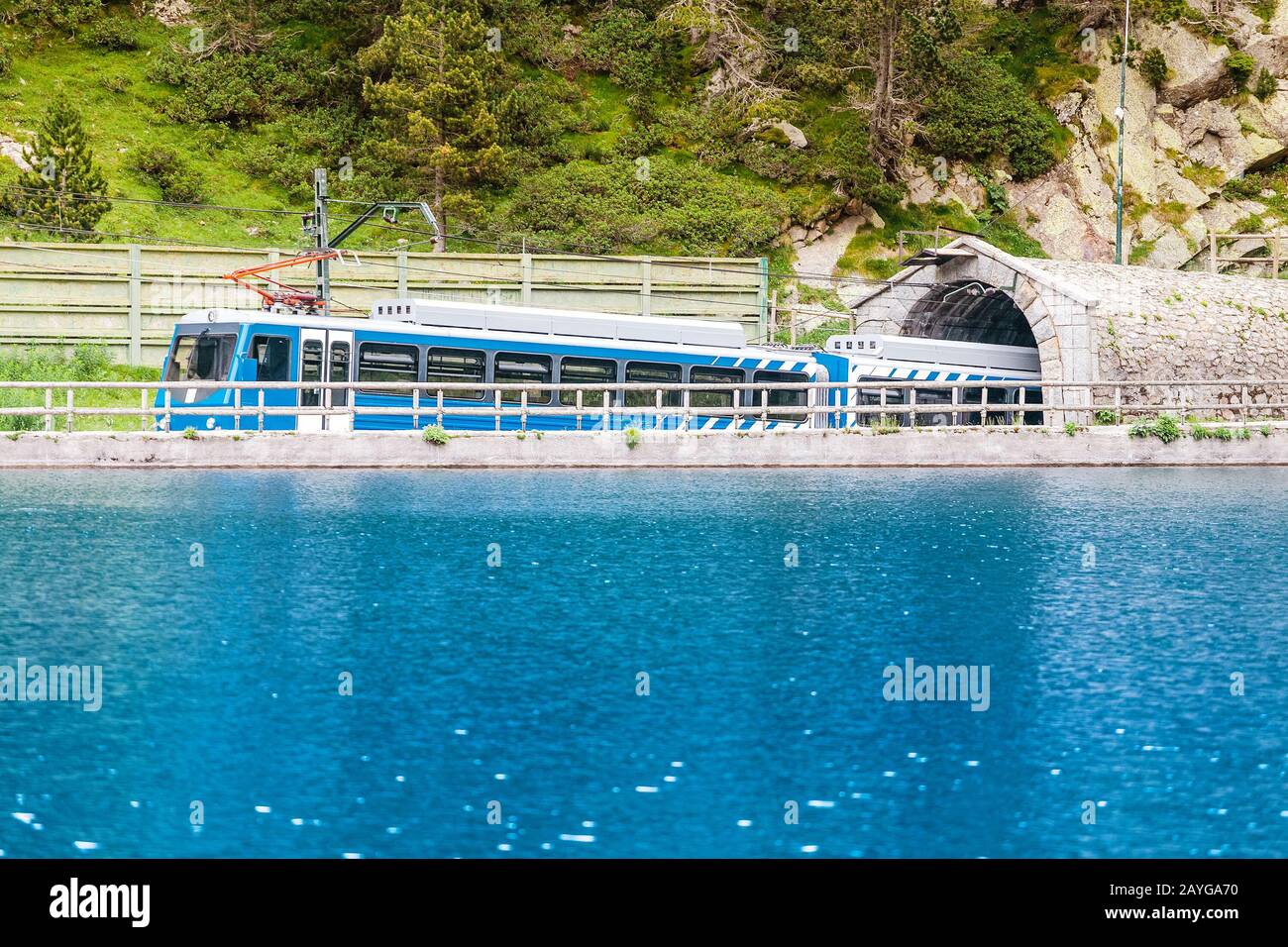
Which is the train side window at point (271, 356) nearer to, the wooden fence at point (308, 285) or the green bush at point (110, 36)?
the wooden fence at point (308, 285)

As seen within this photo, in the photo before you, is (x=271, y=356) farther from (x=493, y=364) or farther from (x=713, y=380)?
(x=713, y=380)

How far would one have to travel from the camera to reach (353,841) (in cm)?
1000

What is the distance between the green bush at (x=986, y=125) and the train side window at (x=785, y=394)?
26238 mm

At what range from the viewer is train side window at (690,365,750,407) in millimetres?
36312

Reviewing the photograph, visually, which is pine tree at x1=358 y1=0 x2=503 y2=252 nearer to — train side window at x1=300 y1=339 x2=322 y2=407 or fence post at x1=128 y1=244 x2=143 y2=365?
fence post at x1=128 y1=244 x2=143 y2=365

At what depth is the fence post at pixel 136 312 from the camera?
4175cm

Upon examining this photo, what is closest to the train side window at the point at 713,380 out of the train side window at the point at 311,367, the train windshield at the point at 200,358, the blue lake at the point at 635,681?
the train side window at the point at 311,367

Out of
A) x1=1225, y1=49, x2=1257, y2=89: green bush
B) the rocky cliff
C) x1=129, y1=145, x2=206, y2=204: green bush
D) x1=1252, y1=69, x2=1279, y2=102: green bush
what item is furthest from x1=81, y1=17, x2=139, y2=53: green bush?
x1=1252, y1=69, x2=1279, y2=102: green bush

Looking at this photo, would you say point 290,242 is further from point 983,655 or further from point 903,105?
point 983,655

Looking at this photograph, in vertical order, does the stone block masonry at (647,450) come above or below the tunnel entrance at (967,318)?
below

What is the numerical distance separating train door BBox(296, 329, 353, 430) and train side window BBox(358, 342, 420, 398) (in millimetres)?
359

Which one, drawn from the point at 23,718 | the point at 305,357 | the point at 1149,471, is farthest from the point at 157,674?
the point at 1149,471

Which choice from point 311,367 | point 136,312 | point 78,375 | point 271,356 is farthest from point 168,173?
point 311,367

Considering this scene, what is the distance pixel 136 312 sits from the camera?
1650 inches
